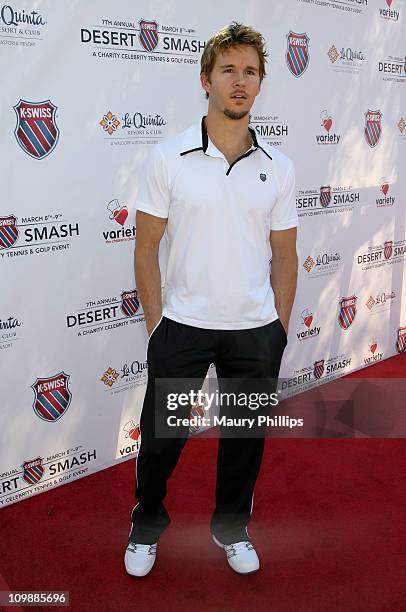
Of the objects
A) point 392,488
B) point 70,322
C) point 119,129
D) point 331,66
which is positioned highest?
point 331,66

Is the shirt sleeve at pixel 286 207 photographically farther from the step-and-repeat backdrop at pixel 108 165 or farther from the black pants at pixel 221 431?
the step-and-repeat backdrop at pixel 108 165

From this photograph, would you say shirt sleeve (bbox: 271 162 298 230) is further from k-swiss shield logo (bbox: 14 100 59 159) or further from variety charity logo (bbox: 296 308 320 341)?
variety charity logo (bbox: 296 308 320 341)

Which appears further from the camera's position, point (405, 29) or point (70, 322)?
point (405, 29)

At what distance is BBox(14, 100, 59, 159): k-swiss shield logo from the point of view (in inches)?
107

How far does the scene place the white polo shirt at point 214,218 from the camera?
2174 mm

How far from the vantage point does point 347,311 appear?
4453 mm

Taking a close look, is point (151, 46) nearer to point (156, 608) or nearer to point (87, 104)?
point (87, 104)

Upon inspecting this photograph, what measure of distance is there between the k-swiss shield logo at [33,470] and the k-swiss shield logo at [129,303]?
853mm

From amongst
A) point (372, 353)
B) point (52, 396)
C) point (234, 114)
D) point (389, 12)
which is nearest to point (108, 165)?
point (234, 114)

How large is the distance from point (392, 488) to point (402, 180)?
238 centimetres

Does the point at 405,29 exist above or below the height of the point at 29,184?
above

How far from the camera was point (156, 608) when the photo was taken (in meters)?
2.41

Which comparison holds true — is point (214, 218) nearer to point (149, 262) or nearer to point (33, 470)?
point (149, 262)

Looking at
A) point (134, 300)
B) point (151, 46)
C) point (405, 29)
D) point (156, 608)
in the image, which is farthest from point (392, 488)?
point (405, 29)
